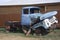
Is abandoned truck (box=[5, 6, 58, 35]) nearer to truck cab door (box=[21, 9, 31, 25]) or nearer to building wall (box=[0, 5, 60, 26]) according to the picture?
truck cab door (box=[21, 9, 31, 25])

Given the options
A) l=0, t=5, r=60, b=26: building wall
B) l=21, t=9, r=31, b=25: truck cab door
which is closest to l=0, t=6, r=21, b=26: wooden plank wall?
l=0, t=5, r=60, b=26: building wall

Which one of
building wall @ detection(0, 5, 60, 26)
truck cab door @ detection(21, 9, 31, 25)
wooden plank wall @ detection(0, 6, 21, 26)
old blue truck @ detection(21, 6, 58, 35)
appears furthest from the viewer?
wooden plank wall @ detection(0, 6, 21, 26)

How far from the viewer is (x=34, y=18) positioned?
1875cm

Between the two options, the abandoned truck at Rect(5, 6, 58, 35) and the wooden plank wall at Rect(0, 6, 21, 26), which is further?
the wooden plank wall at Rect(0, 6, 21, 26)

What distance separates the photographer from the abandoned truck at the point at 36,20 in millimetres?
18234

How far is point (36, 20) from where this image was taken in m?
18.7

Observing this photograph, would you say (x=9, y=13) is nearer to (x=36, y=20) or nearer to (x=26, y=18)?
(x=26, y=18)

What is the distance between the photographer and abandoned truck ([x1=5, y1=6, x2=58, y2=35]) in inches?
718

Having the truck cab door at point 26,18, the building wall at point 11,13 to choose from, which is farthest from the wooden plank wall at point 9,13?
the truck cab door at point 26,18

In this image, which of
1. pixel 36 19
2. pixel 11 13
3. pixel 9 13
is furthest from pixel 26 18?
pixel 9 13

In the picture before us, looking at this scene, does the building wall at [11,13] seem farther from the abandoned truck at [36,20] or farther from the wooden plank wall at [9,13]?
the abandoned truck at [36,20]

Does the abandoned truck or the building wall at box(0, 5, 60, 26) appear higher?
the abandoned truck

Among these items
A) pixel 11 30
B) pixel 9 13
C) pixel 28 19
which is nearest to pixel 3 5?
pixel 9 13

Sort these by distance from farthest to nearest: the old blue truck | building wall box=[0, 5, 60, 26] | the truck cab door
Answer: building wall box=[0, 5, 60, 26] → the truck cab door → the old blue truck
